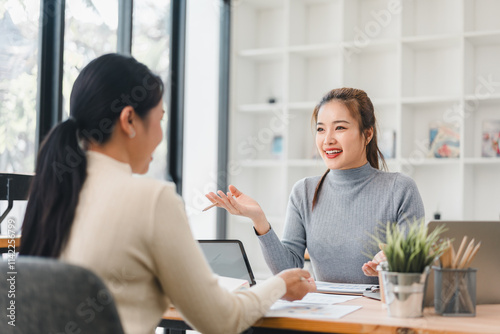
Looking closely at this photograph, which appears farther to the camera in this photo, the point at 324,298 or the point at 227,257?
the point at 227,257

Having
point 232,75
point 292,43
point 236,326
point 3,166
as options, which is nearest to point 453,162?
point 292,43

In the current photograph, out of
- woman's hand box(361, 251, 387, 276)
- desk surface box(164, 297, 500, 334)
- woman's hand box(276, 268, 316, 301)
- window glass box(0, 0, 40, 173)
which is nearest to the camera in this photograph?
desk surface box(164, 297, 500, 334)

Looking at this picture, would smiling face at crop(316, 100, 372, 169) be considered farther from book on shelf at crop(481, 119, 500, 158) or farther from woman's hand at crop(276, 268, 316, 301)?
book on shelf at crop(481, 119, 500, 158)

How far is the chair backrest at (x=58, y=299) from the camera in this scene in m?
0.80

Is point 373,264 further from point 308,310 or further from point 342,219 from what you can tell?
point 342,219

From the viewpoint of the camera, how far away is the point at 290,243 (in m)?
2.04

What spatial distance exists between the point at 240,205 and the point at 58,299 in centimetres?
94

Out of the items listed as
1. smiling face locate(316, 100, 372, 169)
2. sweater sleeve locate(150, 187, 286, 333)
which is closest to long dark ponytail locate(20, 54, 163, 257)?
sweater sleeve locate(150, 187, 286, 333)

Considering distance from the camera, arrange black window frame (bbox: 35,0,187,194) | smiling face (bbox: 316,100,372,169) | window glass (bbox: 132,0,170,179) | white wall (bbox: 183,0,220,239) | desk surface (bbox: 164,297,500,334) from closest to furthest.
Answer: desk surface (bbox: 164,297,500,334) < smiling face (bbox: 316,100,372,169) < black window frame (bbox: 35,0,187,194) < window glass (bbox: 132,0,170,179) < white wall (bbox: 183,0,220,239)

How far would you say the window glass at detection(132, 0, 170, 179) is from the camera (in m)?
3.68

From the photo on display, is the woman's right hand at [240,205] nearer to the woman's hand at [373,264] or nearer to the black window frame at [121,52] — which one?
the woman's hand at [373,264]

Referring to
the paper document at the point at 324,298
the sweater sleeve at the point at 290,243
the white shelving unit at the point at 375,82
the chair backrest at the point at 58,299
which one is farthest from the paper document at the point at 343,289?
the white shelving unit at the point at 375,82

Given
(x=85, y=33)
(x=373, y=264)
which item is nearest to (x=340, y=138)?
(x=373, y=264)

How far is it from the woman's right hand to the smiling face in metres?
0.39
